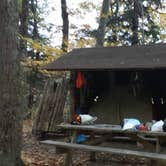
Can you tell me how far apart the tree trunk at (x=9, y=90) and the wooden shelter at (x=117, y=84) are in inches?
116

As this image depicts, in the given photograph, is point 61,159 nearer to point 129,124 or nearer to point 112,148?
point 112,148

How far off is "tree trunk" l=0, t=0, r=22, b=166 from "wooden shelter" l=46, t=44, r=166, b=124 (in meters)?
2.95

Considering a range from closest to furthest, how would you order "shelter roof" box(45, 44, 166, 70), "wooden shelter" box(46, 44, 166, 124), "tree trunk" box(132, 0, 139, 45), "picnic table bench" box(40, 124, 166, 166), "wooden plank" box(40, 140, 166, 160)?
"wooden plank" box(40, 140, 166, 160)
"picnic table bench" box(40, 124, 166, 166)
"shelter roof" box(45, 44, 166, 70)
"wooden shelter" box(46, 44, 166, 124)
"tree trunk" box(132, 0, 139, 45)

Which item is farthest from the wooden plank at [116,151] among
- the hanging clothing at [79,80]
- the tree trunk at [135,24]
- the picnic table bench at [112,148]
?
the tree trunk at [135,24]

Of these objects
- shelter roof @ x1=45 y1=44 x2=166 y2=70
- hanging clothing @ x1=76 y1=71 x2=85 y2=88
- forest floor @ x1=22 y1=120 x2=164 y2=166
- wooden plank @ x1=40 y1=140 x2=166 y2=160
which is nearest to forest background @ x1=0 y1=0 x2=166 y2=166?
hanging clothing @ x1=76 y1=71 x2=85 y2=88

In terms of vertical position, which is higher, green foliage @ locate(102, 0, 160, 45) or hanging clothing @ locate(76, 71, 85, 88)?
green foliage @ locate(102, 0, 160, 45)

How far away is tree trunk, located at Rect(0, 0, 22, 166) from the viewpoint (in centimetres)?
704

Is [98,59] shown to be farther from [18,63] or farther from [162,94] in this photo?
[18,63]

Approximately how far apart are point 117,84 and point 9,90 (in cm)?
475

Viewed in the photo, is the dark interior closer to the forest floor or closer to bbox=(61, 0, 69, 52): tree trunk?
the forest floor

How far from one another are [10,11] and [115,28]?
16.6 m

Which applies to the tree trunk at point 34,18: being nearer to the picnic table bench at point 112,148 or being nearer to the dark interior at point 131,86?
the dark interior at point 131,86

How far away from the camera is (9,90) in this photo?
708 centimetres

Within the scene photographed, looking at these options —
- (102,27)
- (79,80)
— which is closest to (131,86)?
(79,80)
